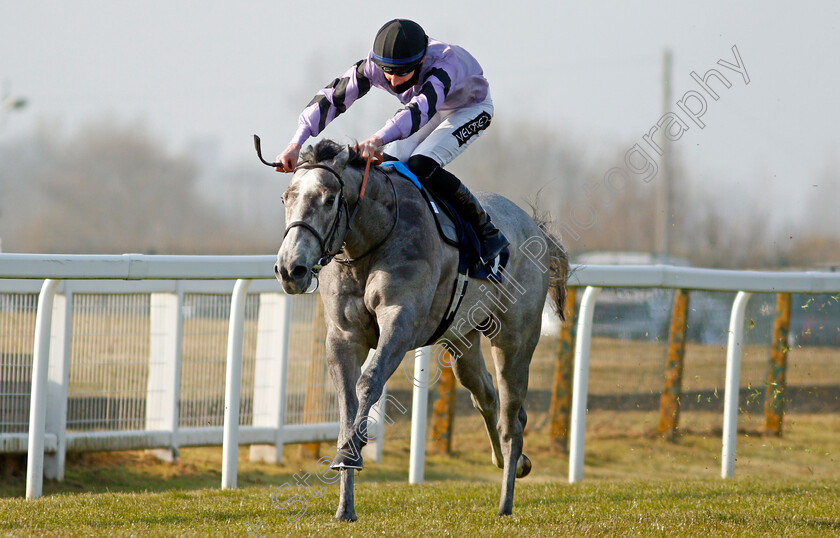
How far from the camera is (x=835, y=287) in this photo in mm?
6750

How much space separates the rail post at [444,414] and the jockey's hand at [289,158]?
158 inches

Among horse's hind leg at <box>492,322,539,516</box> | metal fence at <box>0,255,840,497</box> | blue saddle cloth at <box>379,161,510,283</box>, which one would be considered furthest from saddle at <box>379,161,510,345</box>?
metal fence at <box>0,255,840,497</box>

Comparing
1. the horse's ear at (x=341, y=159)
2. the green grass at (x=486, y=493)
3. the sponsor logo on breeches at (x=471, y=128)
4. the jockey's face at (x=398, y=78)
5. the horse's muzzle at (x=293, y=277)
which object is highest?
the jockey's face at (x=398, y=78)

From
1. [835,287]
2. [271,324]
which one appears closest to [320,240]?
[271,324]

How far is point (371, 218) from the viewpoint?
390 cm

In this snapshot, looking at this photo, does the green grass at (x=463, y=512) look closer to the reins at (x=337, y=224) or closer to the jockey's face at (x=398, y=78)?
Answer: the reins at (x=337, y=224)

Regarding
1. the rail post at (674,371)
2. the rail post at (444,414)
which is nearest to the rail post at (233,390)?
the rail post at (444,414)

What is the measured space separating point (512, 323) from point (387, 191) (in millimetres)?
1259

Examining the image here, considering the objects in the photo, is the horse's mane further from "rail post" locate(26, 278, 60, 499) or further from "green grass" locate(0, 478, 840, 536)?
"rail post" locate(26, 278, 60, 499)

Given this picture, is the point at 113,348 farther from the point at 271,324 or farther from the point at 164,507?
the point at 164,507

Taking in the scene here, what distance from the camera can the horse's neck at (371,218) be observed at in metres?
3.87

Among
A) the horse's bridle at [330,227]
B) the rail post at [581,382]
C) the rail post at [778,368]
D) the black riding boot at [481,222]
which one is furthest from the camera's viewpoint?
the rail post at [778,368]

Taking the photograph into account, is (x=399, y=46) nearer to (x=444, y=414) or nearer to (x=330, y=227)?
Answer: (x=330, y=227)

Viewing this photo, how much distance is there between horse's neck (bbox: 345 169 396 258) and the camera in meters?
3.87
